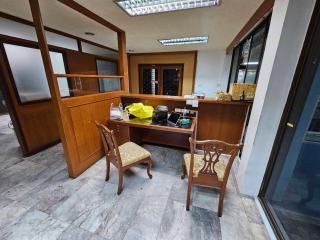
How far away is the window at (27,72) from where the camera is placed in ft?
7.43

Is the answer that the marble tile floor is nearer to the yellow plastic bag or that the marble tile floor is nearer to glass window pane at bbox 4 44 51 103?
the yellow plastic bag

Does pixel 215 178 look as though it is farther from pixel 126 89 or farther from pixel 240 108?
pixel 126 89

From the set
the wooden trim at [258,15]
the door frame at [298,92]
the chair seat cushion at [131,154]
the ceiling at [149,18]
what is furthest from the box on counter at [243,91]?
the chair seat cushion at [131,154]

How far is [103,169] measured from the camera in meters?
2.17

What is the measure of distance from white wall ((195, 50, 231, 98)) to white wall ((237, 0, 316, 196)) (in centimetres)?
394

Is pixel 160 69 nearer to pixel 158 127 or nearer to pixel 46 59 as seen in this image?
pixel 158 127

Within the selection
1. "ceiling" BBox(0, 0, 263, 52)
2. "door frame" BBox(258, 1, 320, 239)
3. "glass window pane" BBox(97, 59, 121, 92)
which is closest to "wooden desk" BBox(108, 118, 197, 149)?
"door frame" BBox(258, 1, 320, 239)

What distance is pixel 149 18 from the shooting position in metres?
2.34

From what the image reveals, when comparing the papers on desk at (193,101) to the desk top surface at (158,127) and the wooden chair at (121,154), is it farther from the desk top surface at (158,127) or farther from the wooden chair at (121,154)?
the wooden chair at (121,154)

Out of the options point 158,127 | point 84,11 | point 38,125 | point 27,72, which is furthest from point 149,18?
point 38,125

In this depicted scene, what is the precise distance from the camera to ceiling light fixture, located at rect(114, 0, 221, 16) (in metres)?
1.86

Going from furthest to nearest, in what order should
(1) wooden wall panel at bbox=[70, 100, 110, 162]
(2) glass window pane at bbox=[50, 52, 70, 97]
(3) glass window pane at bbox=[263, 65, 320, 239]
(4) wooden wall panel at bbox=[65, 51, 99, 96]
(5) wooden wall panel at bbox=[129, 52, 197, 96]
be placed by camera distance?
(5) wooden wall panel at bbox=[129, 52, 197, 96] → (4) wooden wall panel at bbox=[65, 51, 99, 96] → (2) glass window pane at bbox=[50, 52, 70, 97] → (1) wooden wall panel at bbox=[70, 100, 110, 162] → (3) glass window pane at bbox=[263, 65, 320, 239]

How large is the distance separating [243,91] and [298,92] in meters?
0.77

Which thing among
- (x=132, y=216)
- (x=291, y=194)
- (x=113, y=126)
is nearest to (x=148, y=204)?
(x=132, y=216)
